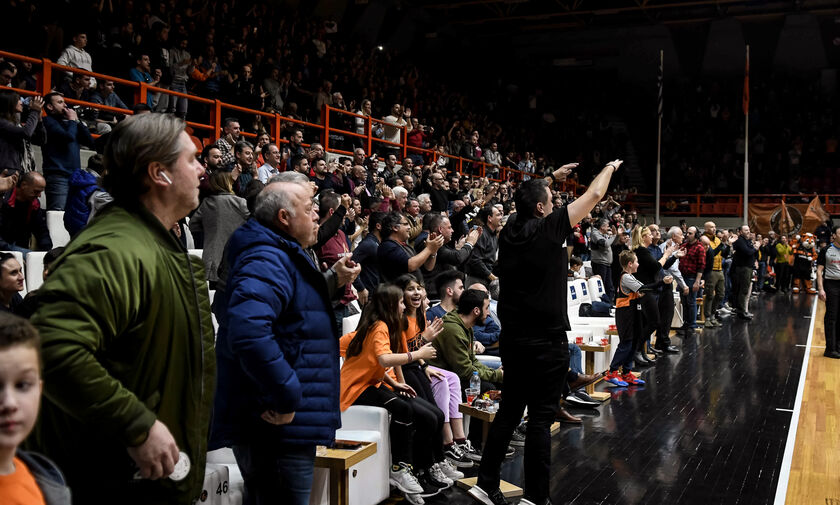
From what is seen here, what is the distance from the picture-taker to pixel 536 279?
131 inches

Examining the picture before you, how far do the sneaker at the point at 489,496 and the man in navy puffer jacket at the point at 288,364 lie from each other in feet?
5.32

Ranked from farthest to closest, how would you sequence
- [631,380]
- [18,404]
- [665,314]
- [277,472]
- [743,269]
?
[743,269] < [665,314] < [631,380] < [277,472] < [18,404]

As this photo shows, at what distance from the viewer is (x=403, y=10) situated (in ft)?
63.3

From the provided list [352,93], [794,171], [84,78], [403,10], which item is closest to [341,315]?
[84,78]

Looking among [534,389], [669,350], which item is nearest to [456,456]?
[534,389]

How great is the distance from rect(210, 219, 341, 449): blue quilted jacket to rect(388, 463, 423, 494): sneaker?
5.51 feet

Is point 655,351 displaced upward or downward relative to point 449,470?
upward

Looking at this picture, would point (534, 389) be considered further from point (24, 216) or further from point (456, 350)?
point (24, 216)

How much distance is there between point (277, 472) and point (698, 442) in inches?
148

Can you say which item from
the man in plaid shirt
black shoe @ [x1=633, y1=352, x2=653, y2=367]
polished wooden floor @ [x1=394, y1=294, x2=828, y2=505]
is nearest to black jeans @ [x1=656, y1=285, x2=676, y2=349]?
polished wooden floor @ [x1=394, y1=294, x2=828, y2=505]

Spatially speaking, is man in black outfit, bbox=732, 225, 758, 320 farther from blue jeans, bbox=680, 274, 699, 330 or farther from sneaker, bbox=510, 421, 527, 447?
sneaker, bbox=510, 421, 527, 447

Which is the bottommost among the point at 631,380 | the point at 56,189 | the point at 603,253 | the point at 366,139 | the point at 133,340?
the point at 631,380

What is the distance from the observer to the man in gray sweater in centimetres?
1080

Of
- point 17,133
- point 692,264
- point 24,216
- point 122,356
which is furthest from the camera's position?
point 692,264
